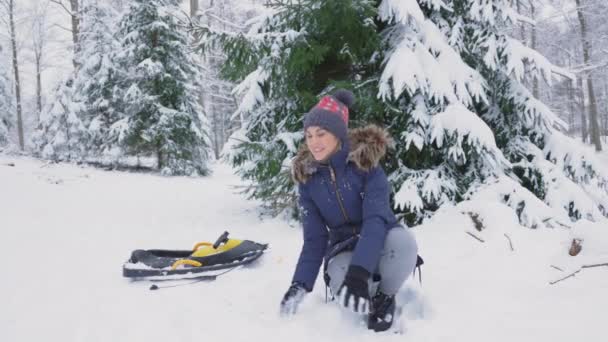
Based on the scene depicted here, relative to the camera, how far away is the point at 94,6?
598 inches

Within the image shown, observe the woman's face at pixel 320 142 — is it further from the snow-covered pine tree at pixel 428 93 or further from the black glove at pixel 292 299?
the snow-covered pine tree at pixel 428 93

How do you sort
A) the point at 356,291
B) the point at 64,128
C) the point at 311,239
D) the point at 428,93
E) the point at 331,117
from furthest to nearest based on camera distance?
the point at 64,128 → the point at 428,93 → the point at 311,239 → the point at 331,117 → the point at 356,291

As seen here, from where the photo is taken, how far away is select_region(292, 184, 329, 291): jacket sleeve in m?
2.31

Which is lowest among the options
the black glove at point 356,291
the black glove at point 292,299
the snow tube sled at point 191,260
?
the snow tube sled at point 191,260

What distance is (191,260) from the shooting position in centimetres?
323

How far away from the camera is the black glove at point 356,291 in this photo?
1856 millimetres

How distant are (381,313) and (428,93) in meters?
2.96

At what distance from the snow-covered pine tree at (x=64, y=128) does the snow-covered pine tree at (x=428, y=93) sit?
12.5 meters

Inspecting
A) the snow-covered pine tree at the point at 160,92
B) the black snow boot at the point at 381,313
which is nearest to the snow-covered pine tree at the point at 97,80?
the snow-covered pine tree at the point at 160,92

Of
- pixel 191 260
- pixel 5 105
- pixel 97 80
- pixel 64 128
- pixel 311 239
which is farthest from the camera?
pixel 5 105

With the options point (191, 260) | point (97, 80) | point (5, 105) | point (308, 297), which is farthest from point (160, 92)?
point (5, 105)

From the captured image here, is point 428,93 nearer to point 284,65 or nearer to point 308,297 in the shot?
point 284,65

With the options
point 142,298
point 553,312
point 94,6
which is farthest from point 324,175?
point 94,6

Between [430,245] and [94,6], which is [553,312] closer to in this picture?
[430,245]
